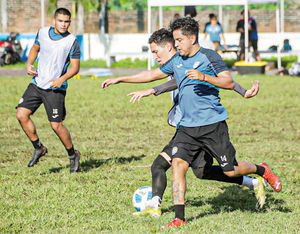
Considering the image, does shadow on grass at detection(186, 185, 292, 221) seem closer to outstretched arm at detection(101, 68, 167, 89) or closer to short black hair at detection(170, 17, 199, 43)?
outstretched arm at detection(101, 68, 167, 89)

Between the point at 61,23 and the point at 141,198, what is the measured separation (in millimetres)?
3188

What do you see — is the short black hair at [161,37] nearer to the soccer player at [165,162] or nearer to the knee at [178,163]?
the soccer player at [165,162]

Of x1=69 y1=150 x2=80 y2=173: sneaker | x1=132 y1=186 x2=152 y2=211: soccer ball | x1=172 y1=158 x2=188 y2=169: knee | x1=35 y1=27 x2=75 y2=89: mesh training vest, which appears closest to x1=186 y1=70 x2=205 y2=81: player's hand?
x1=172 y1=158 x2=188 y2=169: knee

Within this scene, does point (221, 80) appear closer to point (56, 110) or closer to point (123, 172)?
point (123, 172)

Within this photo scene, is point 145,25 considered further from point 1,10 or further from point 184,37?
point 184,37

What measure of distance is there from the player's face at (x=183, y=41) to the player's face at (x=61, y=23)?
3.25 meters

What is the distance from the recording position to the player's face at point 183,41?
805 cm

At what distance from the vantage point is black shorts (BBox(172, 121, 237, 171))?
324 inches

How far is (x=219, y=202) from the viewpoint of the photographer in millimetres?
9398

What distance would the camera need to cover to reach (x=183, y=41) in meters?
8.06

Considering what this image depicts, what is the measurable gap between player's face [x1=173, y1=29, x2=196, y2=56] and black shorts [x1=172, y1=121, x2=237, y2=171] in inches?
28.1

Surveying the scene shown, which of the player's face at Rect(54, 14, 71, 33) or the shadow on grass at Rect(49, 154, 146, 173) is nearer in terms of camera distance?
the player's face at Rect(54, 14, 71, 33)

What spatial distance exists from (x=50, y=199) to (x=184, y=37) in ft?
7.98

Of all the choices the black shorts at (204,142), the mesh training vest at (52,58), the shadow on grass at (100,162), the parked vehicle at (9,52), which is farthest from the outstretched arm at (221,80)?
the parked vehicle at (9,52)
